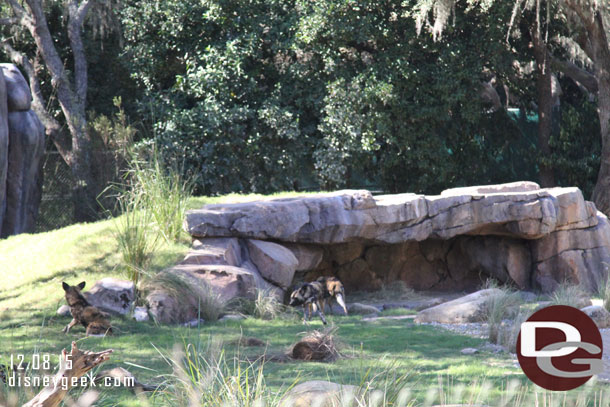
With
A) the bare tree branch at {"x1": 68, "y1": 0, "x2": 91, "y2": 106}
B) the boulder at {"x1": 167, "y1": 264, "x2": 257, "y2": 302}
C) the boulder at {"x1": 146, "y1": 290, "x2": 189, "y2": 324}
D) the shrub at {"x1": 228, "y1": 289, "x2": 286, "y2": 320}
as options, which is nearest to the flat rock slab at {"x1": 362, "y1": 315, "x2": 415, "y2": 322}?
the shrub at {"x1": 228, "y1": 289, "x2": 286, "y2": 320}

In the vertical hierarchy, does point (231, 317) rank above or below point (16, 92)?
below

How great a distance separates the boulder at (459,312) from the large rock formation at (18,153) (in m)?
9.64

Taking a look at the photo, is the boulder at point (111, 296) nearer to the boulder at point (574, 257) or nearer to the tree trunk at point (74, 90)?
the tree trunk at point (74, 90)

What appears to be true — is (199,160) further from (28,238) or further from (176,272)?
(176,272)

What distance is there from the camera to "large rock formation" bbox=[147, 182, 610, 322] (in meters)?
11.1

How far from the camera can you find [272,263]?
36.2 feet

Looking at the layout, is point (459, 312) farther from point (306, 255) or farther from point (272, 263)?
point (306, 255)

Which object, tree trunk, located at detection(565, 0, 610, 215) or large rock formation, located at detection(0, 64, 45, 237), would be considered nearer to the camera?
large rock formation, located at detection(0, 64, 45, 237)

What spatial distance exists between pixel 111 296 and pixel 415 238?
20.4 feet

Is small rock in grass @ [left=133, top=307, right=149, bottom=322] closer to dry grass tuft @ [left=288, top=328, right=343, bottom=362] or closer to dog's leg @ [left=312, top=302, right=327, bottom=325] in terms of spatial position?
dog's leg @ [left=312, top=302, right=327, bottom=325]

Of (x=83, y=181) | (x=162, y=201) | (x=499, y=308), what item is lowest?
(x=499, y=308)

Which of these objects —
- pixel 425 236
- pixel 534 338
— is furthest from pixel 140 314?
pixel 425 236

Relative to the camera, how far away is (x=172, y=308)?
28.2ft

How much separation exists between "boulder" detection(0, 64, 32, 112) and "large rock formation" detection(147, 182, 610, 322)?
6.42 metres
